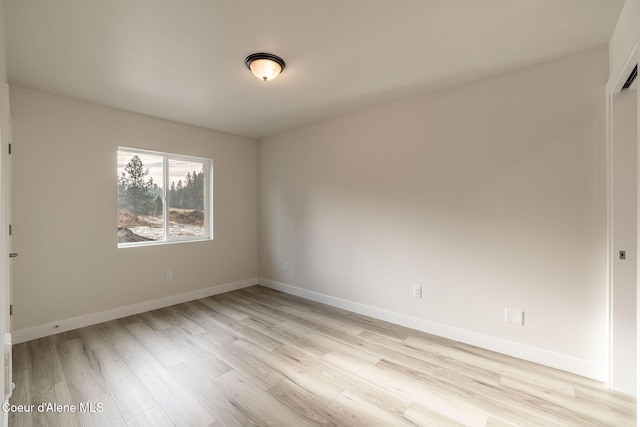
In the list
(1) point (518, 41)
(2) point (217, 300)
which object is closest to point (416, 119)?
(1) point (518, 41)

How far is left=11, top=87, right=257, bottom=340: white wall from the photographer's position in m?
2.74

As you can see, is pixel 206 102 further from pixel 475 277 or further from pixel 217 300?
pixel 475 277

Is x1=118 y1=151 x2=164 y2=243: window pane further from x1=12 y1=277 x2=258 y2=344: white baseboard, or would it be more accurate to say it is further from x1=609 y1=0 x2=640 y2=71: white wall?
x1=609 y1=0 x2=640 y2=71: white wall

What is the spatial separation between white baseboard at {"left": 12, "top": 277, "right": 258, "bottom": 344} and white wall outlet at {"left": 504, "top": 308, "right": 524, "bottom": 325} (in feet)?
12.0

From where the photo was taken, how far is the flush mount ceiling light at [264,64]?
2.19 metres

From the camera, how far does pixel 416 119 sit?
2.99 metres

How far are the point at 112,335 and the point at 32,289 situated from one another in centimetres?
90

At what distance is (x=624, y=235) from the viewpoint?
192 cm

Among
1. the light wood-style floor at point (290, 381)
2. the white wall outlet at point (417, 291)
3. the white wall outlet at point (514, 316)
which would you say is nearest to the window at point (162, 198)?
the light wood-style floor at point (290, 381)

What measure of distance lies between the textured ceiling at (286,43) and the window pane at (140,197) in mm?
848

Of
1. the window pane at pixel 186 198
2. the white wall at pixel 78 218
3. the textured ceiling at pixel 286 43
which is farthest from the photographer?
the window pane at pixel 186 198

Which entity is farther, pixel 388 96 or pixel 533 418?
pixel 388 96

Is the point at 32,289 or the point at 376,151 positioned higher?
the point at 376,151

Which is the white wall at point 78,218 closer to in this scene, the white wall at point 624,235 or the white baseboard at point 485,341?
the white baseboard at point 485,341
